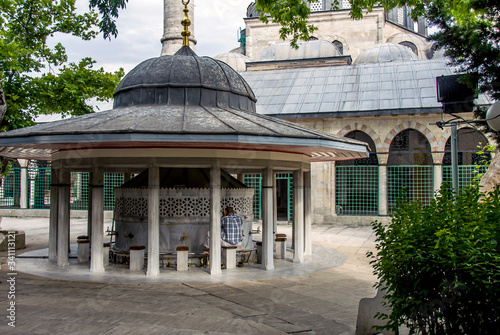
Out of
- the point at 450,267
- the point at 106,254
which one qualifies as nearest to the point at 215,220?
the point at 106,254

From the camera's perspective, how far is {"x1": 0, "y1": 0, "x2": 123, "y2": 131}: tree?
431 inches

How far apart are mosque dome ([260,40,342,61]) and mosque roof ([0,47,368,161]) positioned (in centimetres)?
2098

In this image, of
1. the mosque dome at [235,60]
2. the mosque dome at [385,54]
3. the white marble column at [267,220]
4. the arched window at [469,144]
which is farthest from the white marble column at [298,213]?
the mosque dome at [235,60]

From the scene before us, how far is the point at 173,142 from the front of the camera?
7.86 m

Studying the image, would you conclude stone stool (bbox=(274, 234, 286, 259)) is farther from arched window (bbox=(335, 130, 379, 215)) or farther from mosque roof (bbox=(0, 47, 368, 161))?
arched window (bbox=(335, 130, 379, 215))

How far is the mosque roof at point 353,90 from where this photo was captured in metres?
19.0

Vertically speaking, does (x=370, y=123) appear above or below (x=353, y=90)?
below

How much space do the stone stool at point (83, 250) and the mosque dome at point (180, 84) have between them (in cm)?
306

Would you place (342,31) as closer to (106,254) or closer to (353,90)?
(353,90)

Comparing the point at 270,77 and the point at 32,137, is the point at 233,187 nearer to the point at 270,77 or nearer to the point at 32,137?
the point at 32,137

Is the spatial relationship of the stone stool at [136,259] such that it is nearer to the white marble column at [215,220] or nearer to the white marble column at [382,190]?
the white marble column at [215,220]

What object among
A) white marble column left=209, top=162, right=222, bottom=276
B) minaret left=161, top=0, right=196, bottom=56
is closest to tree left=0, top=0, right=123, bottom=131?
white marble column left=209, top=162, right=222, bottom=276

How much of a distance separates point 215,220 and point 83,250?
334 centimetres

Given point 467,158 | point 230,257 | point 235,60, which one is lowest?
point 230,257
